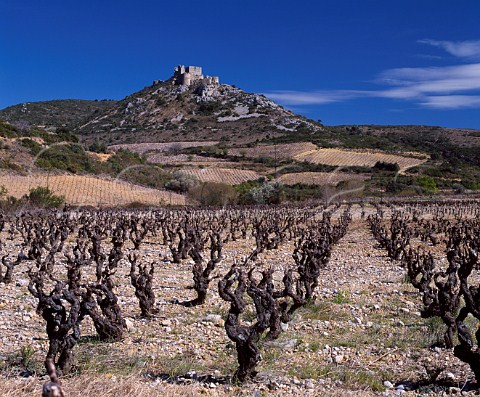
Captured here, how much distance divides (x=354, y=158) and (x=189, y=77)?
65451 mm

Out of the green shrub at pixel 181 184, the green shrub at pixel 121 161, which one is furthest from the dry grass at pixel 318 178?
the green shrub at pixel 121 161

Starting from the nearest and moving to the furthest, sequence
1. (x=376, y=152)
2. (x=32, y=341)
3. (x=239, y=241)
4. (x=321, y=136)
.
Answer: (x=32, y=341), (x=239, y=241), (x=376, y=152), (x=321, y=136)

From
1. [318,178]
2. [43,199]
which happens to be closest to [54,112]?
[318,178]

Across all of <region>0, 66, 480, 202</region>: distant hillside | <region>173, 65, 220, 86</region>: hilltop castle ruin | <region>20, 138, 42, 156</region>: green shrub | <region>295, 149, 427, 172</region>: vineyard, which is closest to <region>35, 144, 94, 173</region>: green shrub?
<region>0, 66, 480, 202</region>: distant hillside

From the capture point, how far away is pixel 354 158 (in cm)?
8088

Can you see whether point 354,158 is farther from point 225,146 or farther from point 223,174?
point 223,174

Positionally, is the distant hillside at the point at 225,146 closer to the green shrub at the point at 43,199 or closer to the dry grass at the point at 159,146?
the dry grass at the point at 159,146

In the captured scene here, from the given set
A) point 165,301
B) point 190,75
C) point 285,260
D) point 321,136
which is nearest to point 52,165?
point 285,260

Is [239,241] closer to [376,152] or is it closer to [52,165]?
[52,165]

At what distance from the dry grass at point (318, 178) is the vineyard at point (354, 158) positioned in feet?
27.9

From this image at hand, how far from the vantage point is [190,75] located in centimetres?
13362

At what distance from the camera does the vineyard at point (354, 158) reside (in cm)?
7731

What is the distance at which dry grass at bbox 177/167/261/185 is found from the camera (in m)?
60.1

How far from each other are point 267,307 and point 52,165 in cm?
4515
